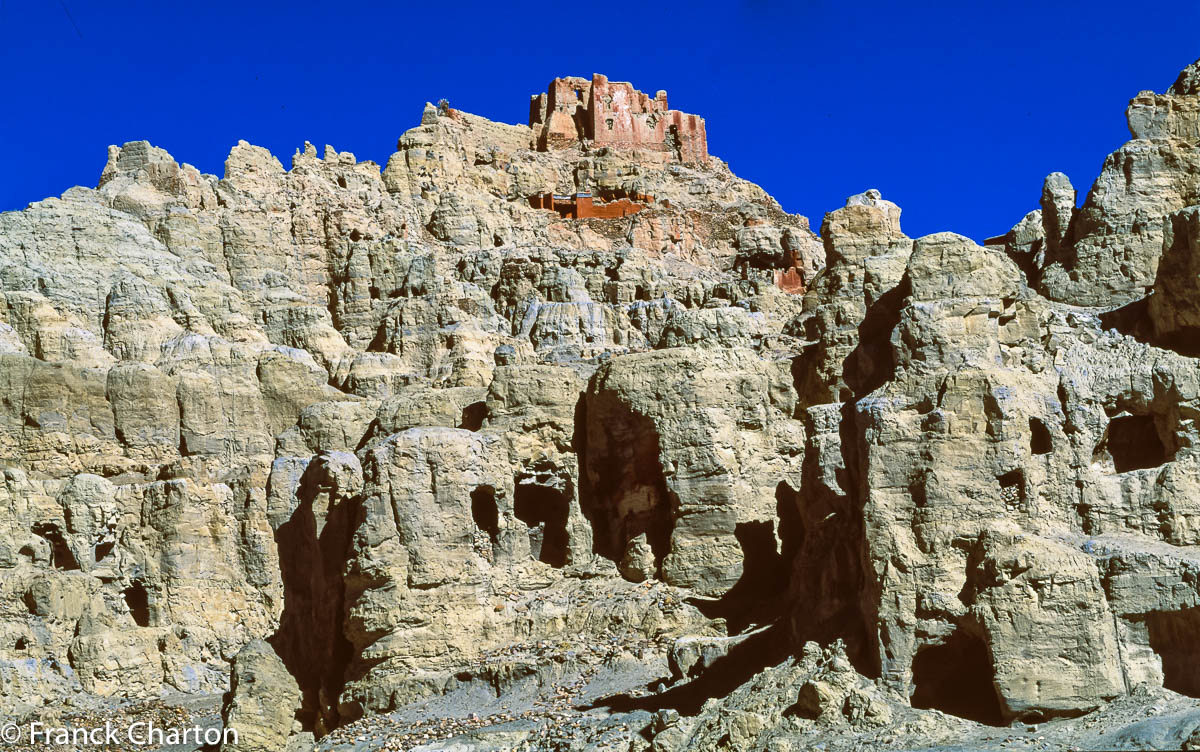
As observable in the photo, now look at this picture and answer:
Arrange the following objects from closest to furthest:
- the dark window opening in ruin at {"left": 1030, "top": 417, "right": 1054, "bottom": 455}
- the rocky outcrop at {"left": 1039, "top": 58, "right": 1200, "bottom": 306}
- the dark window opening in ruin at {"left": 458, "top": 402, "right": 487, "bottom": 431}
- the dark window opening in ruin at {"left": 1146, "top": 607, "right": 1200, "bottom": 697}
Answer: the dark window opening in ruin at {"left": 1146, "top": 607, "right": 1200, "bottom": 697}
the dark window opening in ruin at {"left": 1030, "top": 417, "right": 1054, "bottom": 455}
the rocky outcrop at {"left": 1039, "top": 58, "right": 1200, "bottom": 306}
the dark window opening in ruin at {"left": 458, "top": 402, "right": 487, "bottom": 431}

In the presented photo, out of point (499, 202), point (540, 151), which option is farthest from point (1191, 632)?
point (540, 151)

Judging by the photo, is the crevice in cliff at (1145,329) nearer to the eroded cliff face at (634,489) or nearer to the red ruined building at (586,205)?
the eroded cliff face at (634,489)

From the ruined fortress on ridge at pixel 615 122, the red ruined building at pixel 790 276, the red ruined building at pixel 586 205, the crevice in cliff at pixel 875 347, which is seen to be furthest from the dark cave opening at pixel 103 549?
the ruined fortress on ridge at pixel 615 122

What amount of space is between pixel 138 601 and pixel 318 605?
7.93 m

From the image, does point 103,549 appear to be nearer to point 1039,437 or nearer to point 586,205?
point 1039,437

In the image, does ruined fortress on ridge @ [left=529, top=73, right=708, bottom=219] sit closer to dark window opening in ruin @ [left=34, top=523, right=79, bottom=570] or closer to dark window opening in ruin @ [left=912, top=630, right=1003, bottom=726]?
dark window opening in ruin @ [left=34, top=523, right=79, bottom=570]

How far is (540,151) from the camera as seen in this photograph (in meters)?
101

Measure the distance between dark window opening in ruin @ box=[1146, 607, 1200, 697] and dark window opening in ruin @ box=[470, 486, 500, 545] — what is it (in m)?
15.6

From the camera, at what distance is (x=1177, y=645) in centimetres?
3034

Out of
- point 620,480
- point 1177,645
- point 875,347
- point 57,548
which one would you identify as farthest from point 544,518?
point 1177,645

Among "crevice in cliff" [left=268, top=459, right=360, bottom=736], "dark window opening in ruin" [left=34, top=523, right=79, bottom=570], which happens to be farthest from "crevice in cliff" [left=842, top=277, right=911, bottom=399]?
"dark window opening in ruin" [left=34, top=523, right=79, bottom=570]

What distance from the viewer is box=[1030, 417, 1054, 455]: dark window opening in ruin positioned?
33562 mm

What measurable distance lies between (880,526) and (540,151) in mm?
69821

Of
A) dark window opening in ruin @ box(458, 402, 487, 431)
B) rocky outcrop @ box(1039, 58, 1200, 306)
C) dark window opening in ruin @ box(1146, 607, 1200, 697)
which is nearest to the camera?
dark window opening in ruin @ box(1146, 607, 1200, 697)
